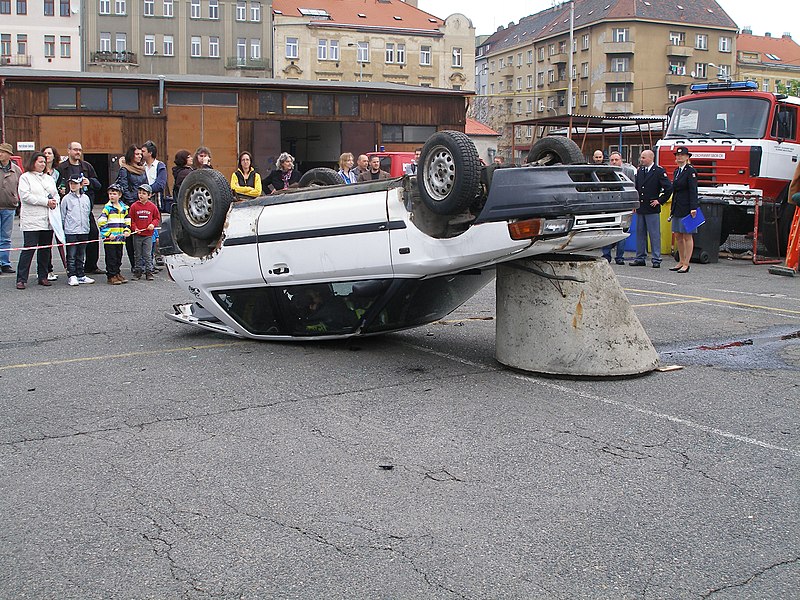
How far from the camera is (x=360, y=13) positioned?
291 feet

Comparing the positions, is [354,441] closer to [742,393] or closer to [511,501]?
[511,501]

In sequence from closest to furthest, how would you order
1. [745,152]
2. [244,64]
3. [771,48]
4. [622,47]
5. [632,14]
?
[745,152], [244,64], [632,14], [622,47], [771,48]

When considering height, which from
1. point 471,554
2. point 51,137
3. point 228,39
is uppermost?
point 228,39

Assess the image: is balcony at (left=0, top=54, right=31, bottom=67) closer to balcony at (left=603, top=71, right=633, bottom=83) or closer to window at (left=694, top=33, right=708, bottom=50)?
balcony at (left=603, top=71, right=633, bottom=83)

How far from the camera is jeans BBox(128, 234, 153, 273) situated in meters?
13.8

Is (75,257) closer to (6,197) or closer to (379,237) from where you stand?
(6,197)

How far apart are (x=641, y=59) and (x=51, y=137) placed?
218ft

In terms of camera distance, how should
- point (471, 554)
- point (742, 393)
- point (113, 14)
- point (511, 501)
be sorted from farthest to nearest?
point (113, 14) < point (742, 393) < point (511, 501) < point (471, 554)

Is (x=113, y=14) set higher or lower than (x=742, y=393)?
higher

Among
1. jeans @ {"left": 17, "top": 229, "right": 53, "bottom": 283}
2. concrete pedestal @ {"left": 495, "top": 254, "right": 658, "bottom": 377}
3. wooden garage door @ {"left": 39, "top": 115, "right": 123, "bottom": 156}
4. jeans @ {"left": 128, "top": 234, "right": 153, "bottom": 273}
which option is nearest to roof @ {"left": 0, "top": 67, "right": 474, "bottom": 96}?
wooden garage door @ {"left": 39, "top": 115, "right": 123, "bottom": 156}

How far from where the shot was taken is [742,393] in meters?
6.78

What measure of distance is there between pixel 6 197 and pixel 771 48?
119 metres

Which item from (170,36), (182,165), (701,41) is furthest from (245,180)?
(701,41)

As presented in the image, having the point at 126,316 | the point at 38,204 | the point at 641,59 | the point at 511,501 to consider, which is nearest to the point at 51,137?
the point at 38,204
